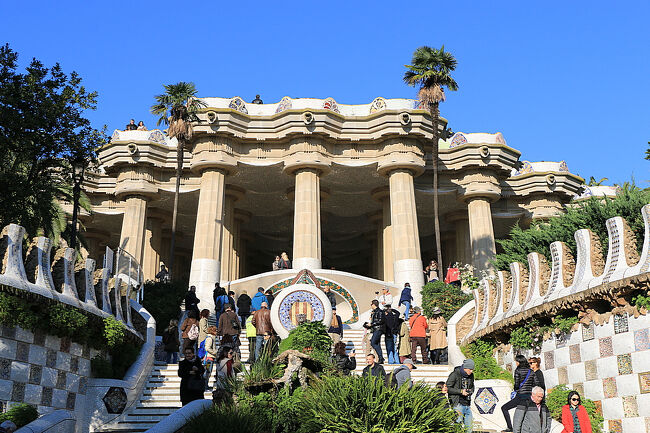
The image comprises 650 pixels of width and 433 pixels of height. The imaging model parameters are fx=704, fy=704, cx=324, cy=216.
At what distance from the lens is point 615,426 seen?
12.8 metres

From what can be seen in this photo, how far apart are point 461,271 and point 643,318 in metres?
16.1

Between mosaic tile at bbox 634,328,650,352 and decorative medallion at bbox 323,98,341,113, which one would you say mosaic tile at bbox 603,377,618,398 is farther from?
decorative medallion at bbox 323,98,341,113

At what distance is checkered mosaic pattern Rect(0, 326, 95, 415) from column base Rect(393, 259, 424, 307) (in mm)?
18289

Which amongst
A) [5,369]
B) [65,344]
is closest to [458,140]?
[65,344]

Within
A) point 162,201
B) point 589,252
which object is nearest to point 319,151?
point 162,201

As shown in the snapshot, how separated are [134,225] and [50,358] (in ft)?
76.8

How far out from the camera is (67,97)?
2045cm

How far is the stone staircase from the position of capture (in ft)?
48.3

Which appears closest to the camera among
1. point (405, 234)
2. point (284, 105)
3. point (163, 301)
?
point (163, 301)

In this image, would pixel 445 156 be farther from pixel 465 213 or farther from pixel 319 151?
pixel 319 151

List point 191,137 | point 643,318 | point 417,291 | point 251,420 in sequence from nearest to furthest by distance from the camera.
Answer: point 251,420 < point 643,318 < point 417,291 < point 191,137

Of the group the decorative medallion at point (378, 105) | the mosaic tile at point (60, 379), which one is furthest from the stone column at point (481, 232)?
the mosaic tile at point (60, 379)

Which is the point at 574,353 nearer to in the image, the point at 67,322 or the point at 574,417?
the point at 574,417

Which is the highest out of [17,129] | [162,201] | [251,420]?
[162,201]
